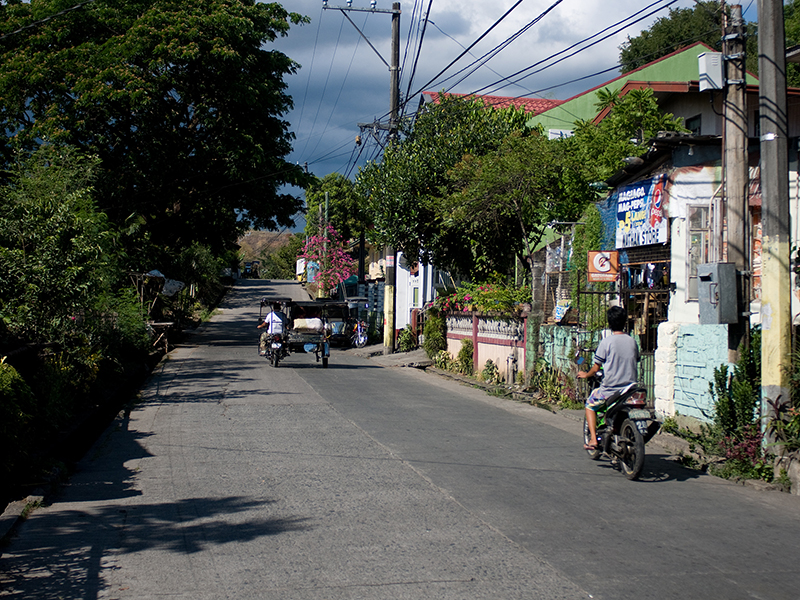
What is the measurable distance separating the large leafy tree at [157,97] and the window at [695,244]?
18911mm

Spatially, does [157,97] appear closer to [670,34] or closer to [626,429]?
[626,429]

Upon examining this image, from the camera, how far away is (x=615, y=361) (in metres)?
8.47

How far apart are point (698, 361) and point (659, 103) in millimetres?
13837

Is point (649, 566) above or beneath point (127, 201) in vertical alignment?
beneath

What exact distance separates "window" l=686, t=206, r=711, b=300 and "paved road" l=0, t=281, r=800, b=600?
356 cm

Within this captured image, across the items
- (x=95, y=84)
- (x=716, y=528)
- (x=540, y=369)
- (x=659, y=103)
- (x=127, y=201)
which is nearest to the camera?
(x=716, y=528)

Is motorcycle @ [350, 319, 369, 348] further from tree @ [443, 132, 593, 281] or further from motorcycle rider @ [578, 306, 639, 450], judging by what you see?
motorcycle rider @ [578, 306, 639, 450]

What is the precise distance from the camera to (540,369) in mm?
16781

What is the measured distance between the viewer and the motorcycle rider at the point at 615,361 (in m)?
A: 8.45

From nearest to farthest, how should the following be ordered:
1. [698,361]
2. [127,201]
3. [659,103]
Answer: [698,361], [659,103], [127,201]

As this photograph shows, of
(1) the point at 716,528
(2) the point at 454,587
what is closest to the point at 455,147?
(1) the point at 716,528

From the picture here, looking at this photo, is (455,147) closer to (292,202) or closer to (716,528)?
(292,202)

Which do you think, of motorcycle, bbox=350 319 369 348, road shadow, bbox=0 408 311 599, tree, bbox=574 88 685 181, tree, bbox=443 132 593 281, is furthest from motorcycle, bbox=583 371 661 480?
motorcycle, bbox=350 319 369 348

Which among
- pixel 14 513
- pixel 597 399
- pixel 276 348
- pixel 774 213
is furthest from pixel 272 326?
pixel 774 213
